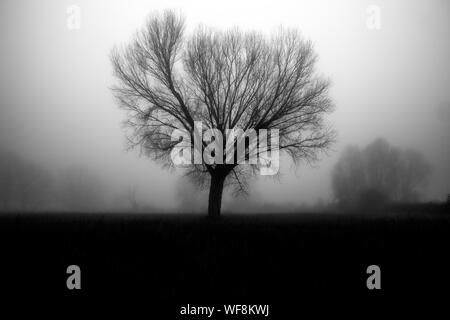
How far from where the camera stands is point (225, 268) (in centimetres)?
446

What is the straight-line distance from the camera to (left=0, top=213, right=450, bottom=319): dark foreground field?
3555 mm

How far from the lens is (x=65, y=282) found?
3949 mm

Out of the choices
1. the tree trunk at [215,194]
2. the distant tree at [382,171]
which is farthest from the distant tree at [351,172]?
the tree trunk at [215,194]

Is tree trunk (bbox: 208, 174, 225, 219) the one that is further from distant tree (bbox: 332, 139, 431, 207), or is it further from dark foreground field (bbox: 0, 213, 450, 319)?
distant tree (bbox: 332, 139, 431, 207)

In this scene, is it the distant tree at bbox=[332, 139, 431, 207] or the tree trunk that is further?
the distant tree at bbox=[332, 139, 431, 207]

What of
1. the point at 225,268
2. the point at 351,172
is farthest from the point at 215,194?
the point at 351,172

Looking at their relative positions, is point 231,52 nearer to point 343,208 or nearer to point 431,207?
point 431,207

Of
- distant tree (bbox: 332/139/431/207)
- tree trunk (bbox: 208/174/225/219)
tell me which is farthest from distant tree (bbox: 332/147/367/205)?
tree trunk (bbox: 208/174/225/219)

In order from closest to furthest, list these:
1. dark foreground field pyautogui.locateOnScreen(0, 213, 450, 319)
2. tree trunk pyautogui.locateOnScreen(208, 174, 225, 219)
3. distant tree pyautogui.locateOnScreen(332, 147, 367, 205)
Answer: dark foreground field pyautogui.locateOnScreen(0, 213, 450, 319), tree trunk pyautogui.locateOnScreen(208, 174, 225, 219), distant tree pyautogui.locateOnScreen(332, 147, 367, 205)

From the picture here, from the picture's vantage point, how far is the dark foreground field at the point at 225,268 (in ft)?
11.7

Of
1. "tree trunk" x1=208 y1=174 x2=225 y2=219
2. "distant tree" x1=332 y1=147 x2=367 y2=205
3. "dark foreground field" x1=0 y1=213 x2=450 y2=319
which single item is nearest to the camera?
"dark foreground field" x1=0 y1=213 x2=450 y2=319

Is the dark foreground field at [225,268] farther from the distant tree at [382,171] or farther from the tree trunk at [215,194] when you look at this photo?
the distant tree at [382,171]

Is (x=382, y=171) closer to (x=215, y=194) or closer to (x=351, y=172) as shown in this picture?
(x=351, y=172)
